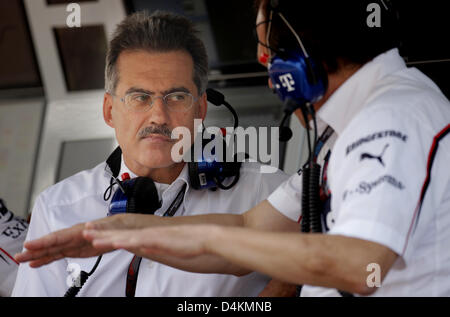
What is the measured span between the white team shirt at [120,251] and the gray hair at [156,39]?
34cm

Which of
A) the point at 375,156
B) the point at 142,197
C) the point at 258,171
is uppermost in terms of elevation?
the point at 375,156

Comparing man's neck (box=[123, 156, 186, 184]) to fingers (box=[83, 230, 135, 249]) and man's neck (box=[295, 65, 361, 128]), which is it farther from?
fingers (box=[83, 230, 135, 249])

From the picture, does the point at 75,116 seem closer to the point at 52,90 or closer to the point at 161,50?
the point at 52,90

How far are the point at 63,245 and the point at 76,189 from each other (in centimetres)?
83

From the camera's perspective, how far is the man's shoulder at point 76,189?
2.12 metres

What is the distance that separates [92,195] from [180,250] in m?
1.08

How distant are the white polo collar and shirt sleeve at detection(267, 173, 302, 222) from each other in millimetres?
322

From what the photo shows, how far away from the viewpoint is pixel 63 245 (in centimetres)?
135

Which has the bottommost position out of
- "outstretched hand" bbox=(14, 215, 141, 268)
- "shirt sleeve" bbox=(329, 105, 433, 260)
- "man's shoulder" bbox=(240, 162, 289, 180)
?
"man's shoulder" bbox=(240, 162, 289, 180)

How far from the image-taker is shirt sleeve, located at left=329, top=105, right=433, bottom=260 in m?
1.06
